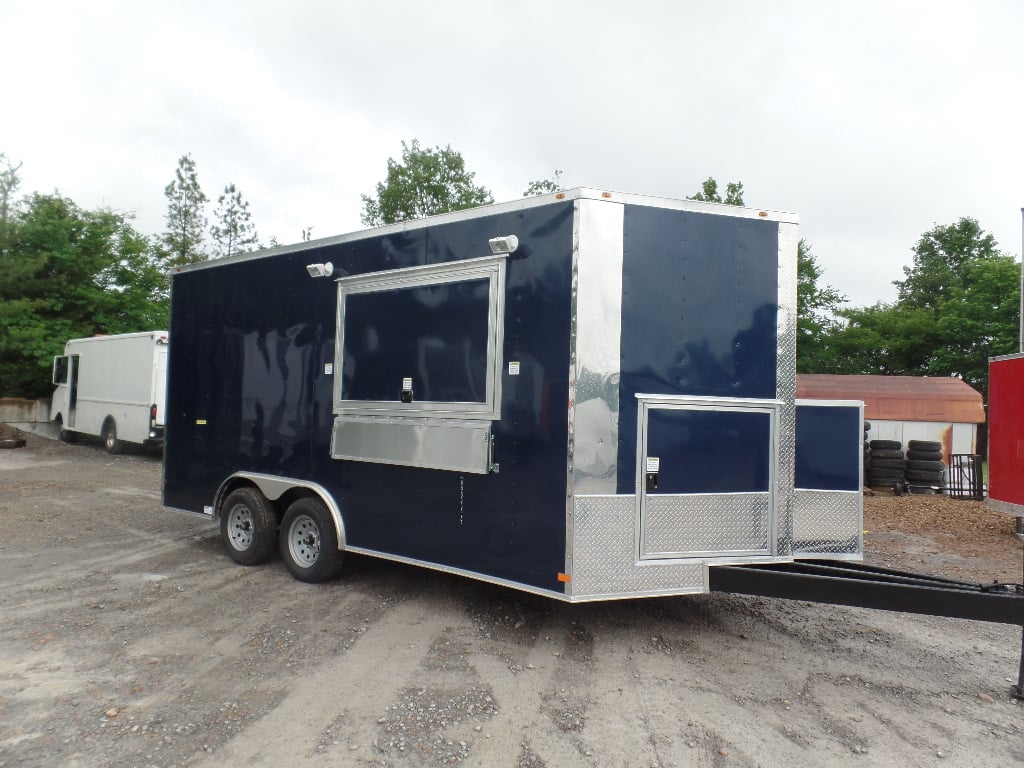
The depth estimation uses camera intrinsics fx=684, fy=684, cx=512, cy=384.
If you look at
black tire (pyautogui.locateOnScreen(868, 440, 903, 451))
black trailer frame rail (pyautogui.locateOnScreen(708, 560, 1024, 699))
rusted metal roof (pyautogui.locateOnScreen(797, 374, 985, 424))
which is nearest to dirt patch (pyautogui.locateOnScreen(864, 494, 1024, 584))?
black tire (pyautogui.locateOnScreen(868, 440, 903, 451))

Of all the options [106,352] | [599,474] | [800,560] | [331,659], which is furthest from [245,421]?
[106,352]

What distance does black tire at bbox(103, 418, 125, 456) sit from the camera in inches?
651

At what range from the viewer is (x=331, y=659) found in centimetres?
436

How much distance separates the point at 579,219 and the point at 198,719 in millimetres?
3566

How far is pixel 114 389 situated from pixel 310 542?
42.7 ft

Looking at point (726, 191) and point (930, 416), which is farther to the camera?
point (726, 191)

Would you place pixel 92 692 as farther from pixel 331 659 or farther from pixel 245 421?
pixel 245 421

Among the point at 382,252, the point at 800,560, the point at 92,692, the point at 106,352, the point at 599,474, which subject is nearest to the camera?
the point at 92,692

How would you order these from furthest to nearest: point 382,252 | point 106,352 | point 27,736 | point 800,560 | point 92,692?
point 106,352 → point 382,252 → point 800,560 → point 92,692 → point 27,736

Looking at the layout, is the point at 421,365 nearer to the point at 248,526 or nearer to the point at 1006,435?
the point at 248,526

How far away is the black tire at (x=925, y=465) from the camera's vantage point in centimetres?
1382

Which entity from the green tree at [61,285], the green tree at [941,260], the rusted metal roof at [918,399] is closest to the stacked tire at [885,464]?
the rusted metal roof at [918,399]

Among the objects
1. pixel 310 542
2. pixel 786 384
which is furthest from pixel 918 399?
pixel 310 542

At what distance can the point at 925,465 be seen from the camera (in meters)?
13.9
